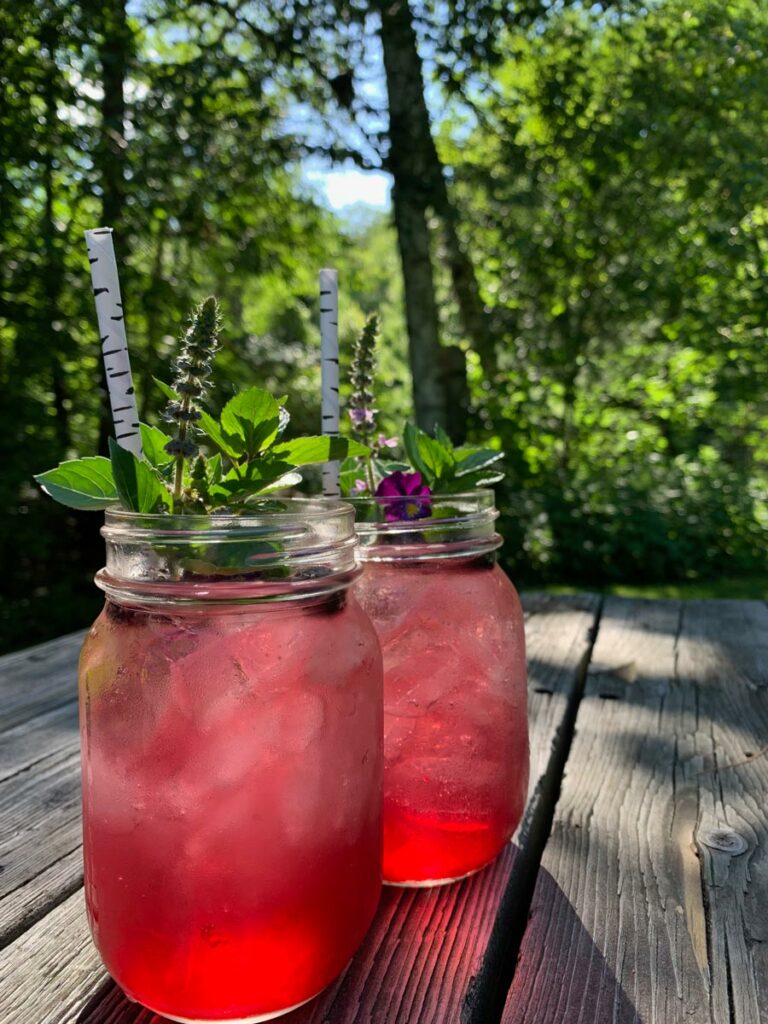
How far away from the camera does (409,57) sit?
5180 millimetres

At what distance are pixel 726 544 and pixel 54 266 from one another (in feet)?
15.8

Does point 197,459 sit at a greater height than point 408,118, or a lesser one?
lesser

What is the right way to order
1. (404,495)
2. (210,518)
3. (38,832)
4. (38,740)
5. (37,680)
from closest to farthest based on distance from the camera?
(210,518), (404,495), (38,832), (38,740), (37,680)

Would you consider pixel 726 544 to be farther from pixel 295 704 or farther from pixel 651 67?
pixel 295 704

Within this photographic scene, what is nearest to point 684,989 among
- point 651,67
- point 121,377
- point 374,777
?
point 374,777

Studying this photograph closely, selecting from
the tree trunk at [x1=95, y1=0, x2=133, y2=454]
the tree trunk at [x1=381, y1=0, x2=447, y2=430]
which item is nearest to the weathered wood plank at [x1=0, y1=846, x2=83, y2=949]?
the tree trunk at [x1=381, y1=0, x2=447, y2=430]

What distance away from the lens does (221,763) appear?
0.61 m

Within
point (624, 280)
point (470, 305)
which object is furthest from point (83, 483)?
point (470, 305)

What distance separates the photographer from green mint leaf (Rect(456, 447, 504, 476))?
88cm

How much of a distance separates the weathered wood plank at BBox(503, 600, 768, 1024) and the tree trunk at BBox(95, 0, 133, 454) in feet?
13.9

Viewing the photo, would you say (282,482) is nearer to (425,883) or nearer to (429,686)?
(429,686)

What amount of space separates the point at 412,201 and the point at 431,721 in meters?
4.72

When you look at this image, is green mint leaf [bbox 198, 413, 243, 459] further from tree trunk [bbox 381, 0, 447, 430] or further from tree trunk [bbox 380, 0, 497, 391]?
tree trunk [bbox 380, 0, 497, 391]

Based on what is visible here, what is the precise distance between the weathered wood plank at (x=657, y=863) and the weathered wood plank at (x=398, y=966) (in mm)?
35
